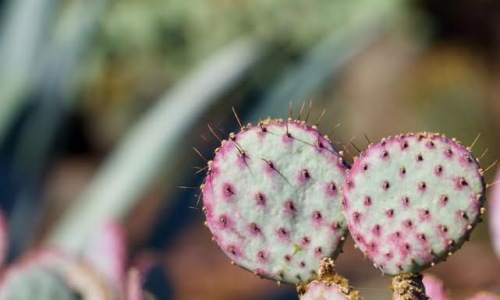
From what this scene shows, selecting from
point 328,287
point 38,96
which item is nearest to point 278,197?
point 328,287

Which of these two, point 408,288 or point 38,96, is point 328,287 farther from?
point 38,96

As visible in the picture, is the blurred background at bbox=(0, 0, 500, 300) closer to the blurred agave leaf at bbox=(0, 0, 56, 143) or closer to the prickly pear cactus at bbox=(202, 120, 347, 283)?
the blurred agave leaf at bbox=(0, 0, 56, 143)

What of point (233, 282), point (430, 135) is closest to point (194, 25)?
point (233, 282)

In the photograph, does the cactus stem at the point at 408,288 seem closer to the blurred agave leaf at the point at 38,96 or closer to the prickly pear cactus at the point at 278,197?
the prickly pear cactus at the point at 278,197

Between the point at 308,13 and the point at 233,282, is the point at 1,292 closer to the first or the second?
the point at 308,13

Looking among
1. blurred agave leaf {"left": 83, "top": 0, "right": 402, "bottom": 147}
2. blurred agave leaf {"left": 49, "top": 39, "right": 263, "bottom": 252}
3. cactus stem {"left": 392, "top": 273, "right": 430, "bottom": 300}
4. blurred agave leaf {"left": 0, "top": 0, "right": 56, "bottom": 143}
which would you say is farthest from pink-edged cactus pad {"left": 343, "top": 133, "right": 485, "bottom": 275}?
blurred agave leaf {"left": 83, "top": 0, "right": 402, "bottom": 147}

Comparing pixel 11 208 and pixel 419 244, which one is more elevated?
pixel 11 208
